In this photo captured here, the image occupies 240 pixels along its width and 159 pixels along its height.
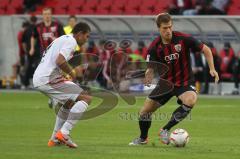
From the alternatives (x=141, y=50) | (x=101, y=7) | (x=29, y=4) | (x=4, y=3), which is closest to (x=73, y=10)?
(x=101, y=7)

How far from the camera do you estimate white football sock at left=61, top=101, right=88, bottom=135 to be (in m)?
12.4

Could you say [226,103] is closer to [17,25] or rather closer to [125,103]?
[125,103]

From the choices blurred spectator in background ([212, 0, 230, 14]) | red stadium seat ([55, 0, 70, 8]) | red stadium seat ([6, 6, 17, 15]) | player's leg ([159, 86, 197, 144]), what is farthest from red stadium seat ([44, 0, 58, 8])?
player's leg ([159, 86, 197, 144])

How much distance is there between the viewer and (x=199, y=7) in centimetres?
2866

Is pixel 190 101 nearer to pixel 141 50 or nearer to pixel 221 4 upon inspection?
pixel 141 50

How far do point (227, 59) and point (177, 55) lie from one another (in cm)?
1400

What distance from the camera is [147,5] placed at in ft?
99.7

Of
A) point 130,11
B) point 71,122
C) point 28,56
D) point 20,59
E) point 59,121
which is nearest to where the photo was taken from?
point 71,122

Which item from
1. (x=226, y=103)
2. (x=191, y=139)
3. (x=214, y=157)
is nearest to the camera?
(x=214, y=157)

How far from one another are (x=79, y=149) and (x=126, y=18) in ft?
55.4

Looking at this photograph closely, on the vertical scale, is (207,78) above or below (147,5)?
below

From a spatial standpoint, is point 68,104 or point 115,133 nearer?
point 68,104

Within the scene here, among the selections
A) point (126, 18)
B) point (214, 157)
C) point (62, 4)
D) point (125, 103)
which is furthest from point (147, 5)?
point (214, 157)

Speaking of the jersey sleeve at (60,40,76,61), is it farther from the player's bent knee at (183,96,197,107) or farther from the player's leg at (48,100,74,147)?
the player's bent knee at (183,96,197,107)
